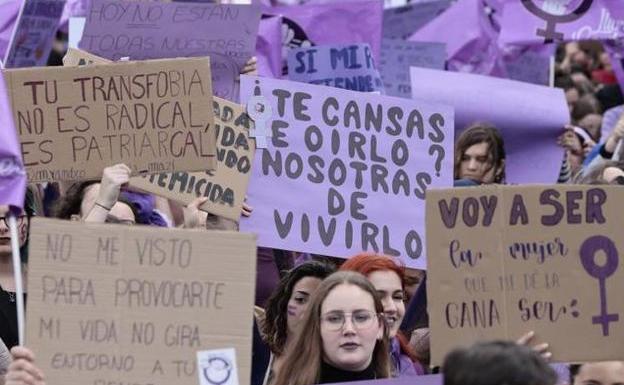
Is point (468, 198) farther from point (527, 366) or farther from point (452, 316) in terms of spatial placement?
point (527, 366)

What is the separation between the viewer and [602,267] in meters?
5.56

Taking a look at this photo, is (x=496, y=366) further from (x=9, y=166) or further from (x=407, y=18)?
(x=407, y=18)

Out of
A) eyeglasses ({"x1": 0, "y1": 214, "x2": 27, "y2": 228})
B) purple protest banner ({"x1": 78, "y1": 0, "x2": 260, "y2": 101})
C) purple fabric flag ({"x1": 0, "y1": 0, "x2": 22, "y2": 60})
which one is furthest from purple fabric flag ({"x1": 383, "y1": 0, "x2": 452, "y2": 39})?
eyeglasses ({"x1": 0, "y1": 214, "x2": 27, "y2": 228})

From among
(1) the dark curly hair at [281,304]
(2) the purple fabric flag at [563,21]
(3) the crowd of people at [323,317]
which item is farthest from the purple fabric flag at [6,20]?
(2) the purple fabric flag at [563,21]

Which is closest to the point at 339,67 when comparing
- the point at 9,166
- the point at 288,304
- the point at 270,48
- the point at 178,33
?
the point at 270,48

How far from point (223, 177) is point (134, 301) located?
2216 mm

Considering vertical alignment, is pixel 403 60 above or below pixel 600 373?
above

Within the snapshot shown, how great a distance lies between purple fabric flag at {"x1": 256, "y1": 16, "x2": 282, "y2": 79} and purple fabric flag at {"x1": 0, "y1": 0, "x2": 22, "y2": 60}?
4.42 ft

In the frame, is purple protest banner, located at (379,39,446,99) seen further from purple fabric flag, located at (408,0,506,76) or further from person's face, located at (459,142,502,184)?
person's face, located at (459,142,502,184)

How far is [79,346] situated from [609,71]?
1211 cm

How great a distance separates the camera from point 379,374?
19.9 ft

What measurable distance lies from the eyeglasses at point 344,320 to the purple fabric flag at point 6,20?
373 centimetres

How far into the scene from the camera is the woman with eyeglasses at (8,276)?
20.5 ft

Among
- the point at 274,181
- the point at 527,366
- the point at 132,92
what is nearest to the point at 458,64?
the point at 274,181
